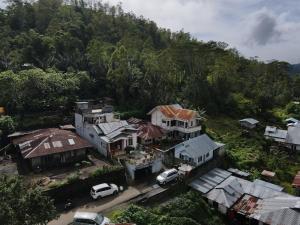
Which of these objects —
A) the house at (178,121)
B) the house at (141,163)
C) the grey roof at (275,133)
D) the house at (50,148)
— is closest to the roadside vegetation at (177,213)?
the house at (141,163)

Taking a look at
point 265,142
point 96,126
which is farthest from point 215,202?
point 265,142

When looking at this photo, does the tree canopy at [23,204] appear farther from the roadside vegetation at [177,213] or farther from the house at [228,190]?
the house at [228,190]

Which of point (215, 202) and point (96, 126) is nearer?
point (215, 202)

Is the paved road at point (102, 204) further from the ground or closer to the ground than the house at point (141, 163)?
closer to the ground

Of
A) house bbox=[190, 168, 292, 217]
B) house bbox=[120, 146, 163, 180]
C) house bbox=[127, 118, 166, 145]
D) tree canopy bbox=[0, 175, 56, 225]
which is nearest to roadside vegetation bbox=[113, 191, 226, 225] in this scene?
house bbox=[190, 168, 292, 217]

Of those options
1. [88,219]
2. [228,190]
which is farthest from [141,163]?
[88,219]

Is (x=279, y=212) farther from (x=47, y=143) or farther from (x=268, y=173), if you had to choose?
(x=47, y=143)

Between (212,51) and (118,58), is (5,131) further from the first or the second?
(212,51)
